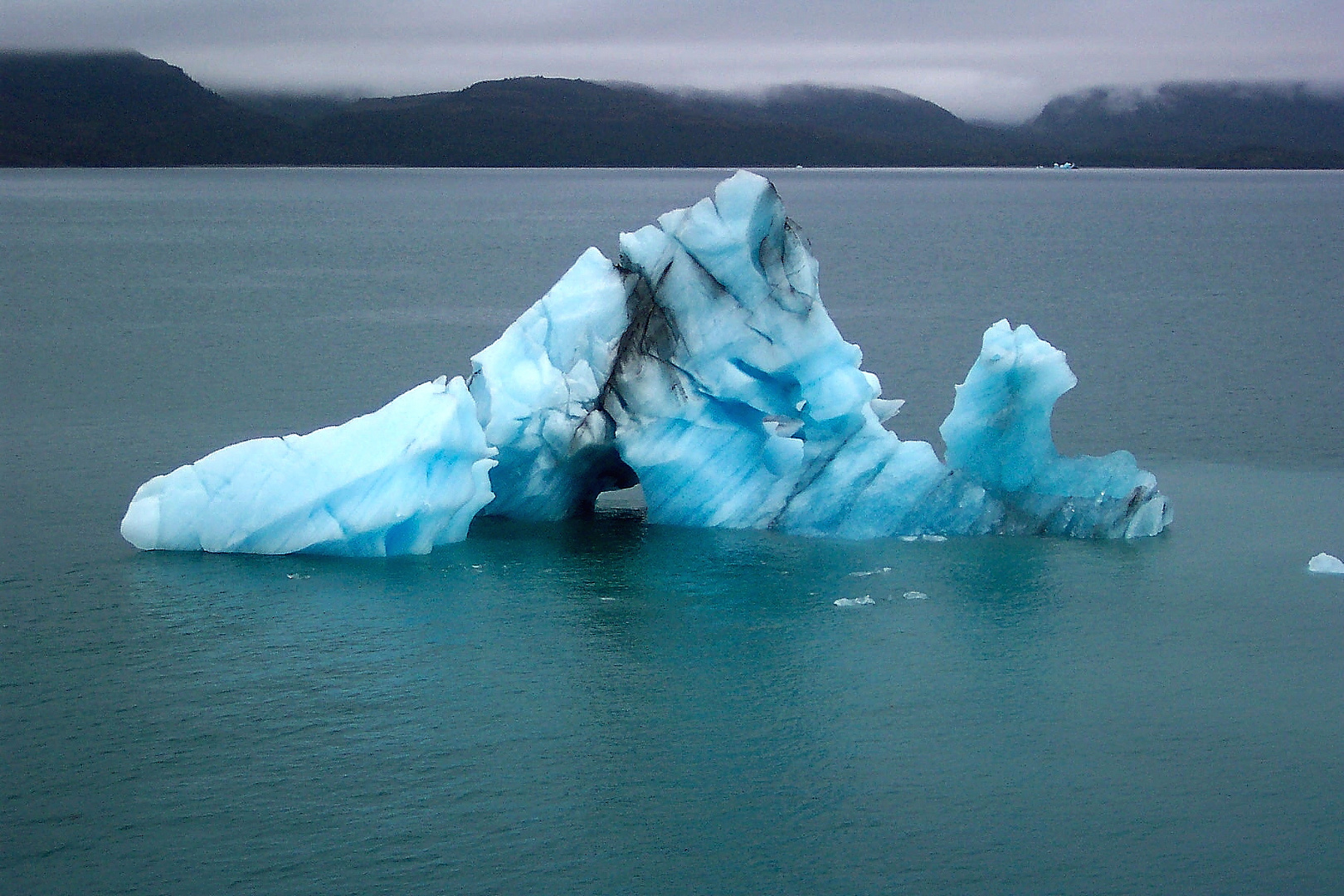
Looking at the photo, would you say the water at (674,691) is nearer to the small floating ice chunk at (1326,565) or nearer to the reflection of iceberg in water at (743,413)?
the small floating ice chunk at (1326,565)

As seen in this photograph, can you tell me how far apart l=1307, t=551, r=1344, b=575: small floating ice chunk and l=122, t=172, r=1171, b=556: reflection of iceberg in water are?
2.03 m

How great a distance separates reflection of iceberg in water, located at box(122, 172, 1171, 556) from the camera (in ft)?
65.3

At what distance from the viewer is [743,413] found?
821 inches

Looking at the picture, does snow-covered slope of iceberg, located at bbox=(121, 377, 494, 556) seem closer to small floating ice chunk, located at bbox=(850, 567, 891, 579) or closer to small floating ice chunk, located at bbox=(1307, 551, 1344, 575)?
small floating ice chunk, located at bbox=(850, 567, 891, 579)

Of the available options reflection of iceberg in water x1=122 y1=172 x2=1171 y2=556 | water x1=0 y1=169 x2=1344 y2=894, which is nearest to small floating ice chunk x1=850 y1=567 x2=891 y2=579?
water x1=0 y1=169 x2=1344 y2=894

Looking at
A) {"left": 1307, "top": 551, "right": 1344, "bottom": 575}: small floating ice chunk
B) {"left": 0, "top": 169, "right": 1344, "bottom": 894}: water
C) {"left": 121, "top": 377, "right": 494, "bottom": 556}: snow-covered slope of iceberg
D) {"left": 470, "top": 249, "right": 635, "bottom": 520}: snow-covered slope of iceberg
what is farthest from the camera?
{"left": 470, "top": 249, "right": 635, "bottom": 520}: snow-covered slope of iceberg

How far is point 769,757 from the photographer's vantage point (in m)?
13.8

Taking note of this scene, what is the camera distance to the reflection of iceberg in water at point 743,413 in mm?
19906

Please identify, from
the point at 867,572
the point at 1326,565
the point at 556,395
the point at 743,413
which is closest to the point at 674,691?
the point at 867,572

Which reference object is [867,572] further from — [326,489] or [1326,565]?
[326,489]

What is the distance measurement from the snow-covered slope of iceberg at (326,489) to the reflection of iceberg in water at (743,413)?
265 mm

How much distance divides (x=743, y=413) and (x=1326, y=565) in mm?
7007

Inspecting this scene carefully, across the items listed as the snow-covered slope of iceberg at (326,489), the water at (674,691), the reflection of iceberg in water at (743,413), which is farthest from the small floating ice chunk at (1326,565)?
the snow-covered slope of iceberg at (326,489)

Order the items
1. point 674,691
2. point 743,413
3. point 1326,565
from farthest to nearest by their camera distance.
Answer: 1. point 743,413
2. point 1326,565
3. point 674,691
